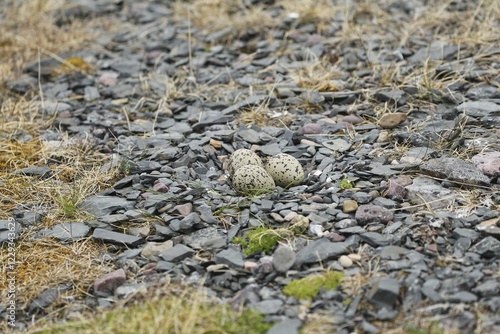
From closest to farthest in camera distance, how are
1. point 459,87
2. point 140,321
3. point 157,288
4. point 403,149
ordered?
point 140,321, point 157,288, point 403,149, point 459,87

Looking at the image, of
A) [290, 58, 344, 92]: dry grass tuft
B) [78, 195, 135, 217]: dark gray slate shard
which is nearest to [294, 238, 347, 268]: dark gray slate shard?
[78, 195, 135, 217]: dark gray slate shard

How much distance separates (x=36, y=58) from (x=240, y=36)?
1.85 metres

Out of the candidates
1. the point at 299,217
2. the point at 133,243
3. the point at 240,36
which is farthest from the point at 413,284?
the point at 240,36

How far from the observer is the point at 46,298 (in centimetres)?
346

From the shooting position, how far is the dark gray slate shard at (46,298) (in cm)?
342

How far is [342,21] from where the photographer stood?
6.51 m

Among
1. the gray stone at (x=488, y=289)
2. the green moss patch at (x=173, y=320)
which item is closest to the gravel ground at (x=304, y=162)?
the gray stone at (x=488, y=289)

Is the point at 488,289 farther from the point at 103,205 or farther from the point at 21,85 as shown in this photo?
the point at 21,85

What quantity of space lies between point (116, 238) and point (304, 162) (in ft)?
4.11

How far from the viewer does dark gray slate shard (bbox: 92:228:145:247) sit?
148 inches

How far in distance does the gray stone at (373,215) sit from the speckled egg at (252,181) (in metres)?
0.55

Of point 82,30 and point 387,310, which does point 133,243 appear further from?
point 82,30

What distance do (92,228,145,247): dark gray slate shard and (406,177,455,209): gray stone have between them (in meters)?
1.46

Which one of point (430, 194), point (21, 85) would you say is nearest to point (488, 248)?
point (430, 194)
